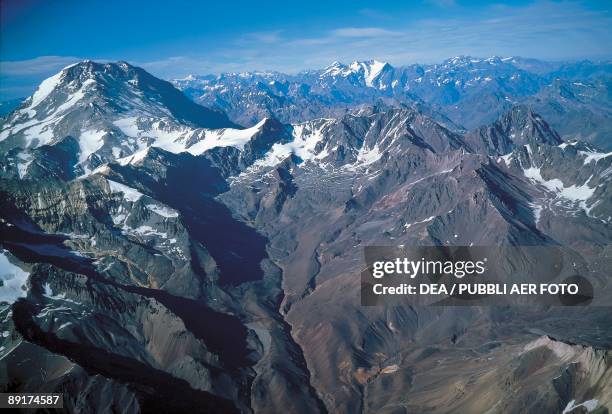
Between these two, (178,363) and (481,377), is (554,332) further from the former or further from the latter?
(178,363)

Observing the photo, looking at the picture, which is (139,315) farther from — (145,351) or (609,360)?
(609,360)

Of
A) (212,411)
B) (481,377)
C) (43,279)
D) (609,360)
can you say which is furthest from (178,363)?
(609,360)

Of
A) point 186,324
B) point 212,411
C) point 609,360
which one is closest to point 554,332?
point 609,360

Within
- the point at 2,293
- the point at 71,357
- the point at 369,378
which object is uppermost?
the point at 2,293

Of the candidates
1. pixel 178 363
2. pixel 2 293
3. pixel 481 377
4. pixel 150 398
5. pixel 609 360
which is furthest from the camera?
pixel 178 363

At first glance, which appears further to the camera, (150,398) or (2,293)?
(2,293)

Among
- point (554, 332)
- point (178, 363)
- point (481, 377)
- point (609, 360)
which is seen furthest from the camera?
point (554, 332)

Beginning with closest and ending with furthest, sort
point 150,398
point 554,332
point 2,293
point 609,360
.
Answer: point 609,360 → point 150,398 → point 2,293 → point 554,332

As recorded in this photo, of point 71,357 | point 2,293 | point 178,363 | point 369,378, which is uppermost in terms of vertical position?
point 2,293

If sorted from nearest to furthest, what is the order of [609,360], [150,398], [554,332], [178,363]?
1. [609,360]
2. [150,398]
3. [178,363]
4. [554,332]

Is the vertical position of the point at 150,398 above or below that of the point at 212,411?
above
